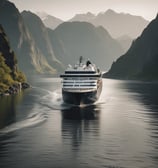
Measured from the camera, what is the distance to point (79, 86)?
10306cm

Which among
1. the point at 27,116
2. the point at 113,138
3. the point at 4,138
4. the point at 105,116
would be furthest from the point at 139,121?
the point at 4,138

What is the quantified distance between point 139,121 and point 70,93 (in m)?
28.0

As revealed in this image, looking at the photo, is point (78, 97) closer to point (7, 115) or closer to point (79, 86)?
point (79, 86)

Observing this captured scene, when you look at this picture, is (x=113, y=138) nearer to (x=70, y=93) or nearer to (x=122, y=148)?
(x=122, y=148)

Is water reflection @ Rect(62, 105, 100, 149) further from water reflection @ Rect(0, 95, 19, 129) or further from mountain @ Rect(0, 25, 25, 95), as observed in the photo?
mountain @ Rect(0, 25, 25, 95)

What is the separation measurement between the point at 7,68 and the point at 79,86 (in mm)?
55807

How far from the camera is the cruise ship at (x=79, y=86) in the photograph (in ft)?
315

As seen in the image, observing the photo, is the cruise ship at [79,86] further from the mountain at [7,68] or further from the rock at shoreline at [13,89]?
the mountain at [7,68]

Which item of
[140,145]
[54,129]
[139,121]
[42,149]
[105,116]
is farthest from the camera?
[105,116]

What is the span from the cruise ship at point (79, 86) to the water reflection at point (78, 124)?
3.77m

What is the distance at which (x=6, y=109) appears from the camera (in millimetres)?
88625

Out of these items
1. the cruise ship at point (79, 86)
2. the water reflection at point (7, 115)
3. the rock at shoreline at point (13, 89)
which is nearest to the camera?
the water reflection at point (7, 115)

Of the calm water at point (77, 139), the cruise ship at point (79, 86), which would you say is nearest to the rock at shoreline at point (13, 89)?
the cruise ship at point (79, 86)

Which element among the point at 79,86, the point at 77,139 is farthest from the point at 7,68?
the point at 77,139
